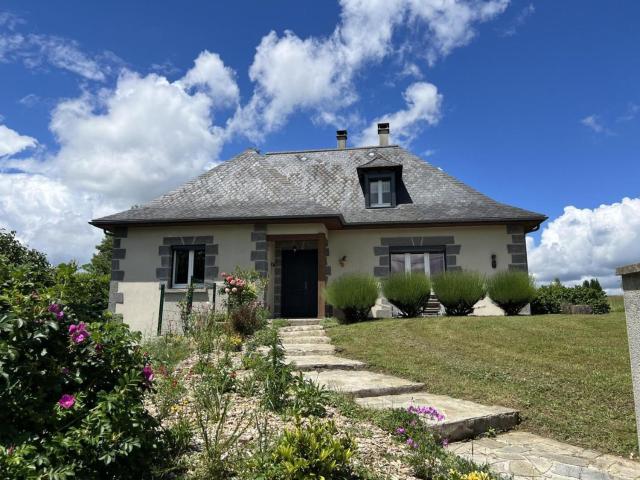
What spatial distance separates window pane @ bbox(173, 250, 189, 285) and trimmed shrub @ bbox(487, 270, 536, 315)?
25.3 feet

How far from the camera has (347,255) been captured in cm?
1211

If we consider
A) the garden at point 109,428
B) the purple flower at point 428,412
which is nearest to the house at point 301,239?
the purple flower at point 428,412

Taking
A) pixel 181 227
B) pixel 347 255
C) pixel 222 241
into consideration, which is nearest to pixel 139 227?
pixel 181 227

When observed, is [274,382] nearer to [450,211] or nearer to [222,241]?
[222,241]

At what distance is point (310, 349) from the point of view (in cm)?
707

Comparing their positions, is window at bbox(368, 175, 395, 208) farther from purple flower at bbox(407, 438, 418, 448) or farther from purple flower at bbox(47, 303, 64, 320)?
purple flower at bbox(47, 303, 64, 320)

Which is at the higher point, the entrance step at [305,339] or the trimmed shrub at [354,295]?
the trimmed shrub at [354,295]

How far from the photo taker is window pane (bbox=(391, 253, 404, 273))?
1191 centimetres

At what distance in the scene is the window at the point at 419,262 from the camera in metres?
11.8

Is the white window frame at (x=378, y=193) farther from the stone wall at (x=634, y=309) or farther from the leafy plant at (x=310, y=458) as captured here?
the leafy plant at (x=310, y=458)

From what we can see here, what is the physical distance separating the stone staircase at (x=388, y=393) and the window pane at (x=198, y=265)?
17.1 ft

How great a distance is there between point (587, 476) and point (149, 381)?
3086 millimetres

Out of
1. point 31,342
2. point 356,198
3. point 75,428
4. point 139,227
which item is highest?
point 356,198

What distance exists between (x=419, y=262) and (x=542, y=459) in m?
8.65
